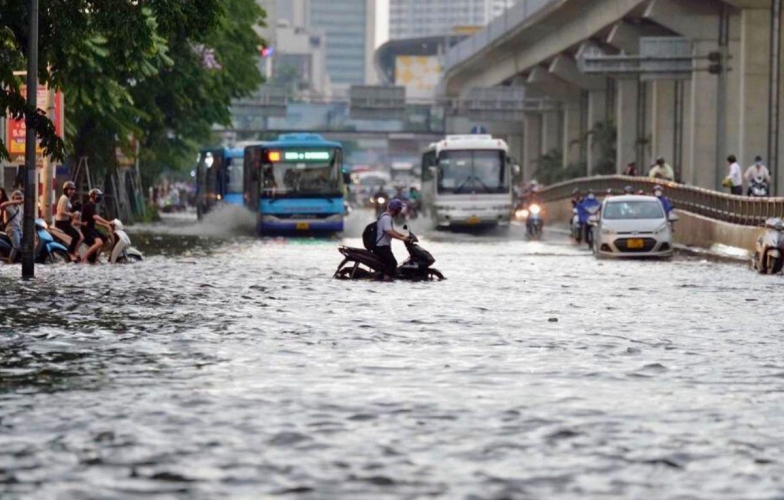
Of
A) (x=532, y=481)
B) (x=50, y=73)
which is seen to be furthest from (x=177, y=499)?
(x=50, y=73)

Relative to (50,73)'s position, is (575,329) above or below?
below

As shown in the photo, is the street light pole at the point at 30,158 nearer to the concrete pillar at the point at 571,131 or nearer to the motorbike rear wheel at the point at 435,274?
the motorbike rear wheel at the point at 435,274

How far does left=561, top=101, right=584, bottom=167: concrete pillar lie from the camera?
96625mm

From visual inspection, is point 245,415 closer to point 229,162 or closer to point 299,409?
point 299,409

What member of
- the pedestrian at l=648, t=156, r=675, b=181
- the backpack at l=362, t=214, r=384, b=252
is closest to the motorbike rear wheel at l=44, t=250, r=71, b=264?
the backpack at l=362, t=214, r=384, b=252

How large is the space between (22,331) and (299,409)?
6923mm

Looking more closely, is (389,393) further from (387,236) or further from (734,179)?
(734,179)

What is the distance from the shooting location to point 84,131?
53.2 m

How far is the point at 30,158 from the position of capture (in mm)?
29438

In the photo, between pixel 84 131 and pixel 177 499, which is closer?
pixel 177 499

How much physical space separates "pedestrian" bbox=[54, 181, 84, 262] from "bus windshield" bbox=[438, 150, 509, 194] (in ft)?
89.9

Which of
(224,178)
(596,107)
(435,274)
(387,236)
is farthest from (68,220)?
(596,107)

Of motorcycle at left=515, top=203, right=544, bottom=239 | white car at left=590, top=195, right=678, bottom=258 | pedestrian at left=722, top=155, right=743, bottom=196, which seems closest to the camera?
white car at left=590, top=195, right=678, bottom=258

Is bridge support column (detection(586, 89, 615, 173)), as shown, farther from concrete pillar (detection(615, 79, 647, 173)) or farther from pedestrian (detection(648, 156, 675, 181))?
pedestrian (detection(648, 156, 675, 181))
